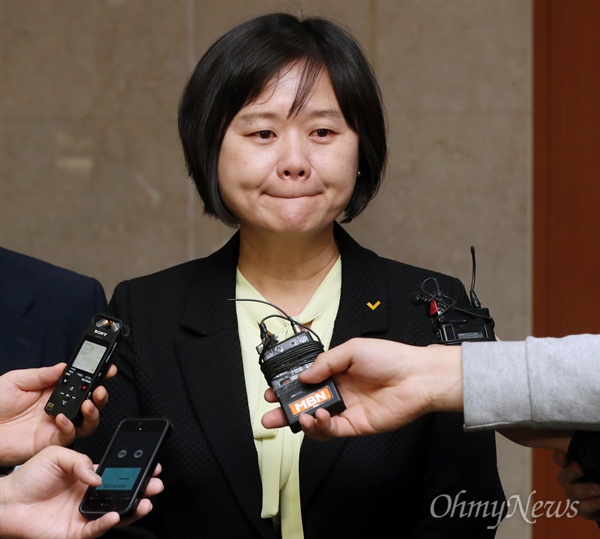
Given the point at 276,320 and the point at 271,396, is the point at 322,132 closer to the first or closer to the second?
the point at 276,320

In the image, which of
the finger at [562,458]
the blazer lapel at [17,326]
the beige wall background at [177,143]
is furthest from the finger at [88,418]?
the beige wall background at [177,143]

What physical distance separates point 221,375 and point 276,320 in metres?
0.16

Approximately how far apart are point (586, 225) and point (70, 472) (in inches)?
76.6

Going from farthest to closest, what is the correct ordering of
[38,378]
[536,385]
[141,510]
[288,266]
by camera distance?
[288,266] < [38,378] < [141,510] < [536,385]

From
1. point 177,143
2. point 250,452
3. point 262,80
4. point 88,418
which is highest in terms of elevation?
point 262,80

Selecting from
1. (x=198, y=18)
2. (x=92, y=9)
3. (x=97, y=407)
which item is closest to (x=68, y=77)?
(x=92, y=9)

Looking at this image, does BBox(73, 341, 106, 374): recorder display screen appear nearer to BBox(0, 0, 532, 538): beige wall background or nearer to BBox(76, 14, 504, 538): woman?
BBox(76, 14, 504, 538): woman

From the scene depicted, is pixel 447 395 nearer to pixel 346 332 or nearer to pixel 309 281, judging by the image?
pixel 346 332

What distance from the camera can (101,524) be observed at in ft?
5.62

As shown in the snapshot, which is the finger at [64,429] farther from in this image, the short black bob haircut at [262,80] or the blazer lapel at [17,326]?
the short black bob haircut at [262,80]

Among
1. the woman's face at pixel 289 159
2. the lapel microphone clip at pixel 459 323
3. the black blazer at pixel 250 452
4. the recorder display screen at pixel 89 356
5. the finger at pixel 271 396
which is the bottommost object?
the black blazer at pixel 250 452

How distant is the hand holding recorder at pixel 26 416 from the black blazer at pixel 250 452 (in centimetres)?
14

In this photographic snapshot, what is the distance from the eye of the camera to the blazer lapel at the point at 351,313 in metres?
2.06

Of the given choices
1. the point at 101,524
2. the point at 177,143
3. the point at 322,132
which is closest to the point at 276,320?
the point at 322,132
